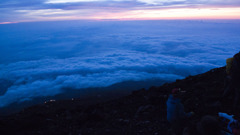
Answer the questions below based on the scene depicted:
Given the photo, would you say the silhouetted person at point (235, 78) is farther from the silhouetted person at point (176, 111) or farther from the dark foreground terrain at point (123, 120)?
the silhouetted person at point (176, 111)

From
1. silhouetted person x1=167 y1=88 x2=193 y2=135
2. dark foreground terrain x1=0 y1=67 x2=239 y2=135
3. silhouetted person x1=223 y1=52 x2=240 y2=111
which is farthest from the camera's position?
dark foreground terrain x1=0 y1=67 x2=239 y2=135

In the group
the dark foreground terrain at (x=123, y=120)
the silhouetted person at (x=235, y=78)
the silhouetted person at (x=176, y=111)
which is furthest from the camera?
the dark foreground terrain at (x=123, y=120)

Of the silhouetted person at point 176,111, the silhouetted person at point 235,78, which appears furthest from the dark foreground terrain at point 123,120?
the silhouetted person at point 176,111

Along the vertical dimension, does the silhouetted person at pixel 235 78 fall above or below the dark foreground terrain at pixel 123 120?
above

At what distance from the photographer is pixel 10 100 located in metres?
14.8

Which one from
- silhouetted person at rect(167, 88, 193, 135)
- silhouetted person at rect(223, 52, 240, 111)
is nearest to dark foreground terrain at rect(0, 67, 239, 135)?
silhouetted person at rect(223, 52, 240, 111)

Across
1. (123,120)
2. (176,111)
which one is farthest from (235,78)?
(123,120)

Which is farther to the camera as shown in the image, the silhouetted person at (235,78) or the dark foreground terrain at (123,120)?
the dark foreground terrain at (123,120)

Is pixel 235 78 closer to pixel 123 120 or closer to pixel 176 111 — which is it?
pixel 176 111

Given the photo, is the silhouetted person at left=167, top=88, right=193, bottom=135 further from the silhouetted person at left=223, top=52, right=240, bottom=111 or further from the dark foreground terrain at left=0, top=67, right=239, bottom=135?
the silhouetted person at left=223, top=52, right=240, bottom=111

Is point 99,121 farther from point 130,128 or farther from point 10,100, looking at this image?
point 10,100

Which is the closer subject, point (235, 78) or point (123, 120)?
point (235, 78)

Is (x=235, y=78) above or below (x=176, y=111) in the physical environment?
above

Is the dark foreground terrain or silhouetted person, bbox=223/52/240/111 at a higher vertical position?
silhouetted person, bbox=223/52/240/111
